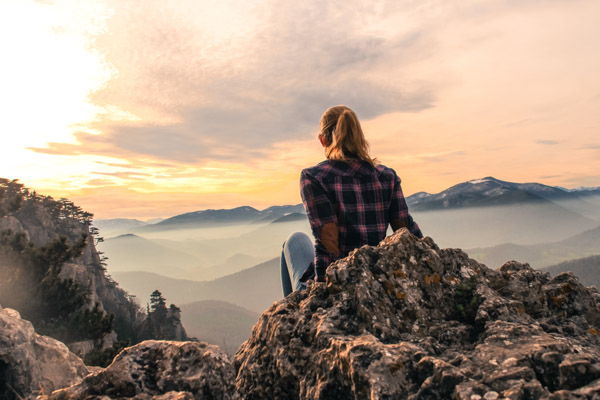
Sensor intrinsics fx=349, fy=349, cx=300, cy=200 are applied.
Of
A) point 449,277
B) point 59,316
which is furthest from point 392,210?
point 59,316

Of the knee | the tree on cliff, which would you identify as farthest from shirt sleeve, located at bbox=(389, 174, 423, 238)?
the tree on cliff

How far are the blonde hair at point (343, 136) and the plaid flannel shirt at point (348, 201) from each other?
10 centimetres

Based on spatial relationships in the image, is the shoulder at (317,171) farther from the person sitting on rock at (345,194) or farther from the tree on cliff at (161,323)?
the tree on cliff at (161,323)

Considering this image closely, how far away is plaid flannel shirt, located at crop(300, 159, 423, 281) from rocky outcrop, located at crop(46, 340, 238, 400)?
1.75 m

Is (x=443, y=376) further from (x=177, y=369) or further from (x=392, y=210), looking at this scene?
(x=392, y=210)

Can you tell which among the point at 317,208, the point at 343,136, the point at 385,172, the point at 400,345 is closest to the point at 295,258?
the point at 317,208

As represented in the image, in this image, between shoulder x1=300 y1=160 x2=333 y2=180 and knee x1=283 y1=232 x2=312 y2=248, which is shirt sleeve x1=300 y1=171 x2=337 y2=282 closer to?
shoulder x1=300 y1=160 x2=333 y2=180

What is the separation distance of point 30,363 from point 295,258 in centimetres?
656

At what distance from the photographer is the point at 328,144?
16.4 ft

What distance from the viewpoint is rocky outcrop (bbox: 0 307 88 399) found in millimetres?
7277

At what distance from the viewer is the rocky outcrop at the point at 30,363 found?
287 inches

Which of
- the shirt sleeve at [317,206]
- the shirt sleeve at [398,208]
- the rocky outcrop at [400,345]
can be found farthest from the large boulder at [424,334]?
the shirt sleeve at [398,208]

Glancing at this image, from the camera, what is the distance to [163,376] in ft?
10.1

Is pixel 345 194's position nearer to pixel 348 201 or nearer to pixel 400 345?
pixel 348 201
